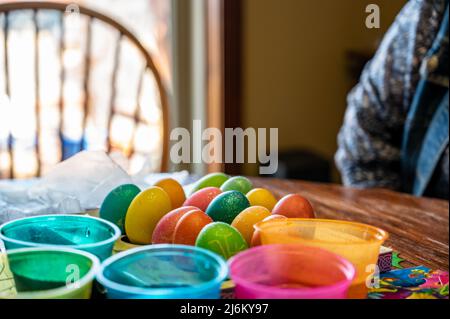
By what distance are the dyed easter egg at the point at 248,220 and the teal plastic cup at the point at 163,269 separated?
4.7 inches

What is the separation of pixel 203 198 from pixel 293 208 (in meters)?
0.11

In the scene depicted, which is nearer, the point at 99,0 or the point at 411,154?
the point at 411,154

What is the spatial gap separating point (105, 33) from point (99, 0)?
164mm

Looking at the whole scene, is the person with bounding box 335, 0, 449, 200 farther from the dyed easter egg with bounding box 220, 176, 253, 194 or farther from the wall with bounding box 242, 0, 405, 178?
the wall with bounding box 242, 0, 405, 178

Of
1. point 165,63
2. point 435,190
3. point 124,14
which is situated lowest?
point 435,190

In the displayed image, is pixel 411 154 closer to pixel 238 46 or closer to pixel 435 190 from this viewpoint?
pixel 435 190

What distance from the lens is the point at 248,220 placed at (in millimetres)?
623

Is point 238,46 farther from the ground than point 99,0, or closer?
closer

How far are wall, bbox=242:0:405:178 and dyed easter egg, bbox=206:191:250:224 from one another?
208 centimetres

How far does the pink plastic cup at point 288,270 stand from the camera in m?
0.48

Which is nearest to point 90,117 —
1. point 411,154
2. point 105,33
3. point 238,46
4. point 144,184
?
point 105,33

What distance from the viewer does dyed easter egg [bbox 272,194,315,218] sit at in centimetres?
65

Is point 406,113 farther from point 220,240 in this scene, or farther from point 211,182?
point 220,240
